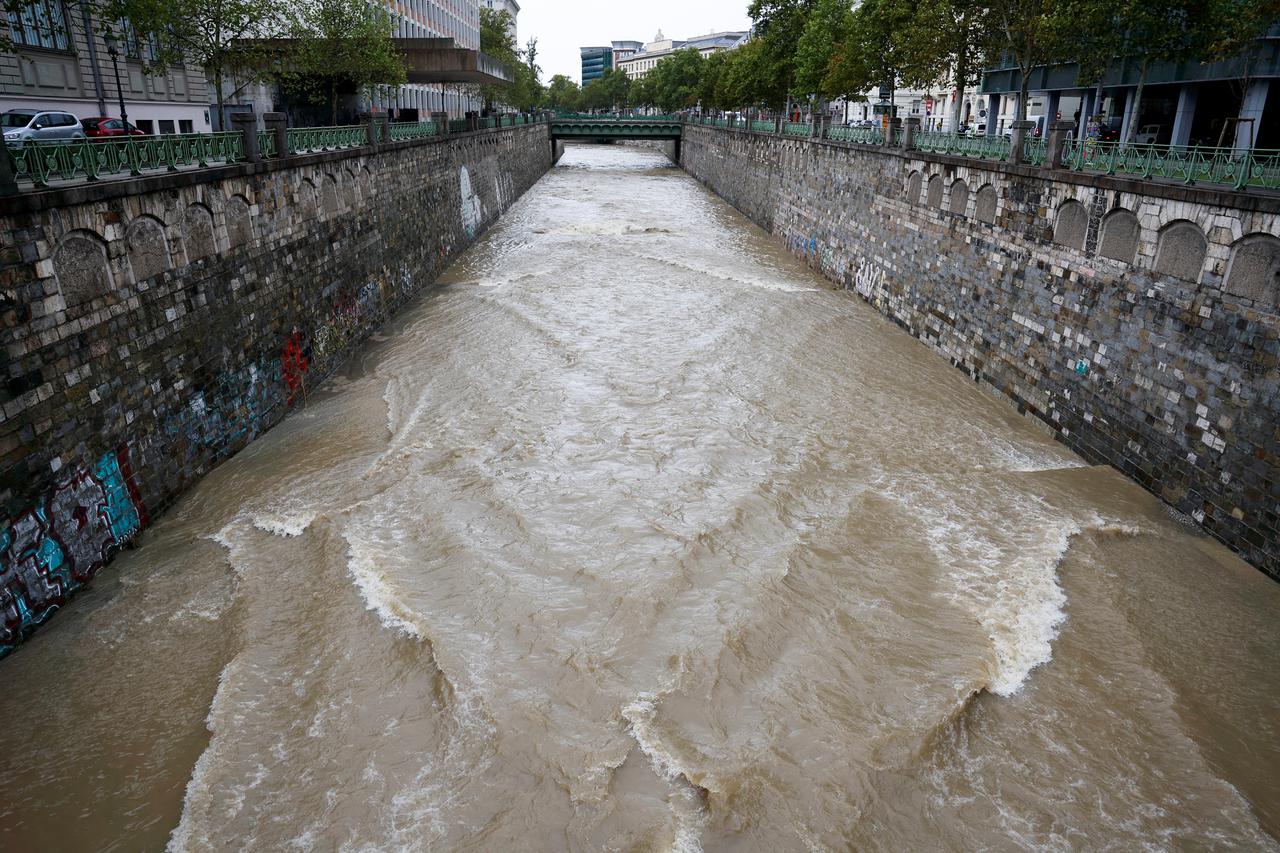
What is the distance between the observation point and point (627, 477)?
14867 millimetres

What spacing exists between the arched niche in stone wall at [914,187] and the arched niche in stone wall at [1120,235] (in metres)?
9.24

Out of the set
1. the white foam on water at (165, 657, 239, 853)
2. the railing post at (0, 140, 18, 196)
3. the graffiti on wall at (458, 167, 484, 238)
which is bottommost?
the white foam on water at (165, 657, 239, 853)

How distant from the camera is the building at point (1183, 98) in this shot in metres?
26.6

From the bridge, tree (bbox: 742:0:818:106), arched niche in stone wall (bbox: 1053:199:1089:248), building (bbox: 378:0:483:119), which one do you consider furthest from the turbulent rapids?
the bridge

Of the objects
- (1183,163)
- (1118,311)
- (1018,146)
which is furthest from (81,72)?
(1183,163)

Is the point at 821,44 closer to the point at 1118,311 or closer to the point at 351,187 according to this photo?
the point at 351,187

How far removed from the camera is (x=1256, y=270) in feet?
41.1

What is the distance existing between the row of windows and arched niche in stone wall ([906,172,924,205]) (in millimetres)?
7597

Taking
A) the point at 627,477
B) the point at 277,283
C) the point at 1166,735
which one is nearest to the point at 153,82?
the point at 277,283

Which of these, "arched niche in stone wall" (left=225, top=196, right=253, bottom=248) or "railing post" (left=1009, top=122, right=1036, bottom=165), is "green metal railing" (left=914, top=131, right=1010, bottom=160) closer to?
"railing post" (left=1009, top=122, right=1036, bottom=165)

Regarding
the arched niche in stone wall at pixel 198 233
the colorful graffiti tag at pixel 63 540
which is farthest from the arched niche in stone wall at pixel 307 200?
the colorful graffiti tag at pixel 63 540

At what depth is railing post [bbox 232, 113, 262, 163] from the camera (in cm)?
1684

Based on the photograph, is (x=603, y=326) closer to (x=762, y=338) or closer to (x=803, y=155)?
Result: (x=762, y=338)

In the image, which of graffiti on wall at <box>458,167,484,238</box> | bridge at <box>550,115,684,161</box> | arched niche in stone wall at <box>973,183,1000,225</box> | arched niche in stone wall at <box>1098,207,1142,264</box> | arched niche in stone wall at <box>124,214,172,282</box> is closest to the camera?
arched niche in stone wall at <box>124,214,172,282</box>
